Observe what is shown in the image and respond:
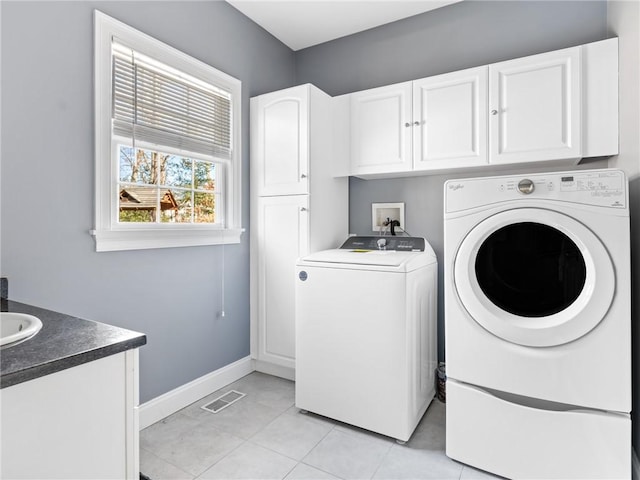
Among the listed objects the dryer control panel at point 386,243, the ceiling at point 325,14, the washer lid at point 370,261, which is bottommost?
the washer lid at point 370,261

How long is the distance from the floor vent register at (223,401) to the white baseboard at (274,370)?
33 centimetres

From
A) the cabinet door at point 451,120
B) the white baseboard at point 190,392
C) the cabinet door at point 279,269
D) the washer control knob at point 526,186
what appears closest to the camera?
the washer control knob at point 526,186

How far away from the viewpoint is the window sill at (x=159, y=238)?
5.96ft

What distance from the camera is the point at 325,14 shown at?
105 inches

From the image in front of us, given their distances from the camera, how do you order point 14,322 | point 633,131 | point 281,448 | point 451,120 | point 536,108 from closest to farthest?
point 14,322
point 633,131
point 281,448
point 536,108
point 451,120

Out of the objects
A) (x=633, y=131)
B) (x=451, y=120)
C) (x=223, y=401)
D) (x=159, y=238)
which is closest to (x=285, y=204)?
(x=159, y=238)

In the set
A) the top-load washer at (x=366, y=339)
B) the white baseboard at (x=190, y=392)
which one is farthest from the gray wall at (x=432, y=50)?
the white baseboard at (x=190, y=392)

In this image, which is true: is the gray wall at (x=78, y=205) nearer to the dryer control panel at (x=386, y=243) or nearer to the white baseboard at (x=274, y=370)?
the white baseboard at (x=274, y=370)

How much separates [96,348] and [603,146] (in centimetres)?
237

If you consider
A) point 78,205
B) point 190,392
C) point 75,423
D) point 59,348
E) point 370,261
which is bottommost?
point 190,392

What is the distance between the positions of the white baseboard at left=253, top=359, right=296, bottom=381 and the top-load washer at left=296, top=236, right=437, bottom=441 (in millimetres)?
469

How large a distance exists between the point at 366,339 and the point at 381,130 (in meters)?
1.40

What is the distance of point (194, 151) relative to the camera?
7.55ft

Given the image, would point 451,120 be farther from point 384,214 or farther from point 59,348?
point 59,348
